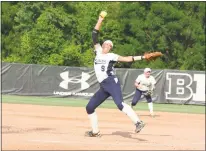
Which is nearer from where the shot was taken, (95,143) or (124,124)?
(95,143)

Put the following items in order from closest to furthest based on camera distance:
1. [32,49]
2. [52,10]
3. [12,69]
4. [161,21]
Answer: [12,69]
[32,49]
[52,10]
[161,21]

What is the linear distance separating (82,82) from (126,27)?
53.0ft

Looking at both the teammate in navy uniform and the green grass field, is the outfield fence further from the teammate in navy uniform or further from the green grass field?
the teammate in navy uniform

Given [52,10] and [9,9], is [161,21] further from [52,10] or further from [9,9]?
[9,9]

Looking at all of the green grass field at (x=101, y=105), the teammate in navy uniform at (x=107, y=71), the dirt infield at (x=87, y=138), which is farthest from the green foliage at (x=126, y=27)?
the teammate in navy uniform at (x=107, y=71)

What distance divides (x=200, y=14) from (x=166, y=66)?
5257 mm

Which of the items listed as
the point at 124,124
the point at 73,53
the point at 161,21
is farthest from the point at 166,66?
the point at 124,124

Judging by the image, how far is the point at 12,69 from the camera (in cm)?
2922

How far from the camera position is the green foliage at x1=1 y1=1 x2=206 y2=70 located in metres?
39.3

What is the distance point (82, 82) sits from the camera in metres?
28.5

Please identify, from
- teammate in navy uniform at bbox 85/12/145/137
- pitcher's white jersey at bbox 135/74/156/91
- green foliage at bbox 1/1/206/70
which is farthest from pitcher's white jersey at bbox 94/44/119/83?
green foliage at bbox 1/1/206/70

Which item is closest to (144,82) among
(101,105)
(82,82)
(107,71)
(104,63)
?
(101,105)

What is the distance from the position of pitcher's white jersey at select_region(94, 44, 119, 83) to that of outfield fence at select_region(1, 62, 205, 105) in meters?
17.5

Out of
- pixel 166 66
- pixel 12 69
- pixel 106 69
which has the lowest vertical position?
pixel 166 66
